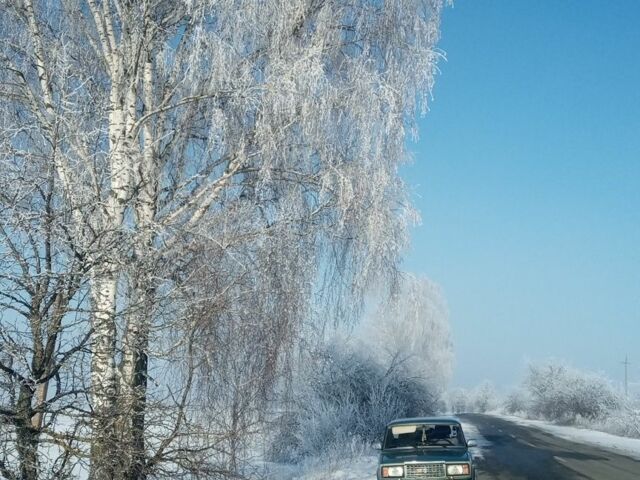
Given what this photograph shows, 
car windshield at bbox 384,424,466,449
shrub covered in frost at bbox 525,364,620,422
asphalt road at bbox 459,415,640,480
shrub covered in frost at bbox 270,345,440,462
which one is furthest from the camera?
shrub covered in frost at bbox 525,364,620,422

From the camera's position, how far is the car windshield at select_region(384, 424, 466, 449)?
11.8 meters

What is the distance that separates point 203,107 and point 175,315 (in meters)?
4.97

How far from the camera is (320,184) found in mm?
10625

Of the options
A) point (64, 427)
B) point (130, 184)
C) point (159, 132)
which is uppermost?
point (159, 132)

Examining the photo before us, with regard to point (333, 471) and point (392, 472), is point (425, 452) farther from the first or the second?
point (333, 471)

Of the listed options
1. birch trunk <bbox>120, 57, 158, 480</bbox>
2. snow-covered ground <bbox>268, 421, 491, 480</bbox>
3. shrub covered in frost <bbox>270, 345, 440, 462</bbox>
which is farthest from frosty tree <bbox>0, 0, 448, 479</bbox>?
shrub covered in frost <bbox>270, 345, 440, 462</bbox>

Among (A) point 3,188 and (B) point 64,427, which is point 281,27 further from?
(B) point 64,427

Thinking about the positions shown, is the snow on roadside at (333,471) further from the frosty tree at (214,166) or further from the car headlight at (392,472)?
the frosty tree at (214,166)

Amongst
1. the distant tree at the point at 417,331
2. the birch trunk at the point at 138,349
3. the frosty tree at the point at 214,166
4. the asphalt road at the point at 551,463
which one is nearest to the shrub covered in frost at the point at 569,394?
the distant tree at the point at 417,331

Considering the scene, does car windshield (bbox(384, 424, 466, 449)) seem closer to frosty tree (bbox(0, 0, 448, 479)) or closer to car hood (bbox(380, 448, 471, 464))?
car hood (bbox(380, 448, 471, 464))

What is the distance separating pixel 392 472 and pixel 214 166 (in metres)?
5.69

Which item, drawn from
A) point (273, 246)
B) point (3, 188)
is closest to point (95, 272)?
point (3, 188)

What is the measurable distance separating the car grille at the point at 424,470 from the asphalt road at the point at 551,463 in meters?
5.12

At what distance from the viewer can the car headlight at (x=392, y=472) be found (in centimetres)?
1106
